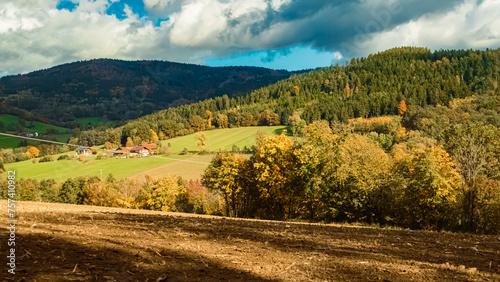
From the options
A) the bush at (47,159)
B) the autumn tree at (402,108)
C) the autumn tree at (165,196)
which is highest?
the autumn tree at (402,108)

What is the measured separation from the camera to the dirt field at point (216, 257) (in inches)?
285

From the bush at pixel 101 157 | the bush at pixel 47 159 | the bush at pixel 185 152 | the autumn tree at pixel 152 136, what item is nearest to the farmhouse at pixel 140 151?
the bush at pixel 101 157

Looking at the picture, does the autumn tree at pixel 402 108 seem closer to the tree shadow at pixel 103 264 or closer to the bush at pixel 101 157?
the bush at pixel 101 157

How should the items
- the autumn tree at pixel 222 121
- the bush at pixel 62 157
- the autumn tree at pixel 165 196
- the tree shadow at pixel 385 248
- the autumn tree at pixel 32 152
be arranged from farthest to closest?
the autumn tree at pixel 222 121 → the bush at pixel 62 157 → the autumn tree at pixel 32 152 → the autumn tree at pixel 165 196 → the tree shadow at pixel 385 248

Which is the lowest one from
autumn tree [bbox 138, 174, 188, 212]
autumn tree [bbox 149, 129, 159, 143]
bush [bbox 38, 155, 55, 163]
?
autumn tree [bbox 138, 174, 188, 212]

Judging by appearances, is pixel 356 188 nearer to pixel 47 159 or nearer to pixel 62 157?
pixel 62 157

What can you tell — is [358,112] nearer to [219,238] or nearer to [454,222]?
[454,222]

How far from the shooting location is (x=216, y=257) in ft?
30.3

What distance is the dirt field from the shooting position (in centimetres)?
723

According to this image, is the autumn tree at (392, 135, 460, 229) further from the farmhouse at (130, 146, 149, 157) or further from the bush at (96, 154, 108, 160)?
the bush at (96, 154, 108, 160)

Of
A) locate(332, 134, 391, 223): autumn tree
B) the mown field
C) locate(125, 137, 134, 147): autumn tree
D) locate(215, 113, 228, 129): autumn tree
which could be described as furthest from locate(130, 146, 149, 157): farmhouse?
locate(332, 134, 391, 223): autumn tree

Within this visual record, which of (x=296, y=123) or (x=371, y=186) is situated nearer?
(x=371, y=186)

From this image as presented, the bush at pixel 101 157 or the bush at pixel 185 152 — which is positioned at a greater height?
the bush at pixel 185 152

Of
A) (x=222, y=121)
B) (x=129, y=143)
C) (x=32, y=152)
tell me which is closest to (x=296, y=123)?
(x=222, y=121)
